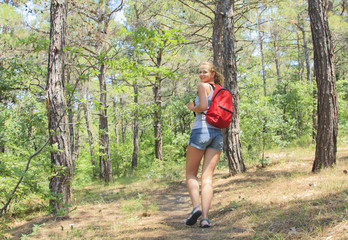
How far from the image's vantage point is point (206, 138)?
3092mm

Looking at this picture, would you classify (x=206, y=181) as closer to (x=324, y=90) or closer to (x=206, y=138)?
(x=206, y=138)

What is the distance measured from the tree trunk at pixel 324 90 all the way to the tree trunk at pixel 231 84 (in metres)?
2.05

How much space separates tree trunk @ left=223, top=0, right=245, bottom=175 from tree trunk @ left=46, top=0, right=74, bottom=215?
3.77 meters

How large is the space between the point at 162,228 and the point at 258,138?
15.0ft

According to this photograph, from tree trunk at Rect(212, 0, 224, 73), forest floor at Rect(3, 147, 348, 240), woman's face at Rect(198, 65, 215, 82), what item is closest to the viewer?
forest floor at Rect(3, 147, 348, 240)

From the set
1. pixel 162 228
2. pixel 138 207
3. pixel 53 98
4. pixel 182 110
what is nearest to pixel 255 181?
pixel 138 207

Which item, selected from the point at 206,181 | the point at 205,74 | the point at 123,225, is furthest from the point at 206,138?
the point at 123,225

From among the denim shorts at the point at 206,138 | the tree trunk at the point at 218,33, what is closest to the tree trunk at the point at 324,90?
the tree trunk at the point at 218,33

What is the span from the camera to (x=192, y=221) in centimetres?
316

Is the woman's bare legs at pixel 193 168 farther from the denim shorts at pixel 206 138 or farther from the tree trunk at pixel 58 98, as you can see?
the tree trunk at pixel 58 98

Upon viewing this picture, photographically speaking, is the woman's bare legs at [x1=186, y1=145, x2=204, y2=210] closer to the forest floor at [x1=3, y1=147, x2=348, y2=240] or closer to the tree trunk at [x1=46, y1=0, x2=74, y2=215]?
the forest floor at [x1=3, y1=147, x2=348, y2=240]

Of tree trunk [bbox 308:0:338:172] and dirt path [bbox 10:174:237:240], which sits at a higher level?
tree trunk [bbox 308:0:338:172]

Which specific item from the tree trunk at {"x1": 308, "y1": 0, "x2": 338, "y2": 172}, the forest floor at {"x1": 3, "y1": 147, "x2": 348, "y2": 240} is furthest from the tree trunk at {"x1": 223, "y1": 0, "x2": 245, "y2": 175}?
the tree trunk at {"x1": 308, "y1": 0, "x2": 338, "y2": 172}

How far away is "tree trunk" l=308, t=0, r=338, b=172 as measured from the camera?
484 centimetres
